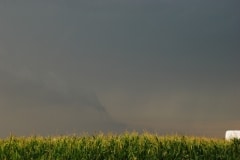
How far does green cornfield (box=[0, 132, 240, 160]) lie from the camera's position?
35.9 ft

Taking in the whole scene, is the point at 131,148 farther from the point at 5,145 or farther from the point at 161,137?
the point at 5,145

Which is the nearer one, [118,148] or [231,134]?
[118,148]

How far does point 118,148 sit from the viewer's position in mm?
11383

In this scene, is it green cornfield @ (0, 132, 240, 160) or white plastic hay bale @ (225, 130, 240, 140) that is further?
white plastic hay bale @ (225, 130, 240, 140)

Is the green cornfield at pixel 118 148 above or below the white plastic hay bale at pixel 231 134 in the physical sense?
below

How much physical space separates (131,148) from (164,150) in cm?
76

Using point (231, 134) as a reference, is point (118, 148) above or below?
below

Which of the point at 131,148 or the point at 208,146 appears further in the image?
the point at 208,146

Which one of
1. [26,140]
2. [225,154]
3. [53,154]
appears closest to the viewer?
[53,154]

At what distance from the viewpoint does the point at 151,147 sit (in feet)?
38.2

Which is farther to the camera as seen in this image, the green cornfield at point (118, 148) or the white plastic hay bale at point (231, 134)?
the white plastic hay bale at point (231, 134)

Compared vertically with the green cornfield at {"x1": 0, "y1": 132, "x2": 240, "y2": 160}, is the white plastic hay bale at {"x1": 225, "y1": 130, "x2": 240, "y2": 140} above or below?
above

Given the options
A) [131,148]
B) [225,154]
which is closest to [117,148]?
[131,148]

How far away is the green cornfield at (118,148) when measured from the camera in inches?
431
